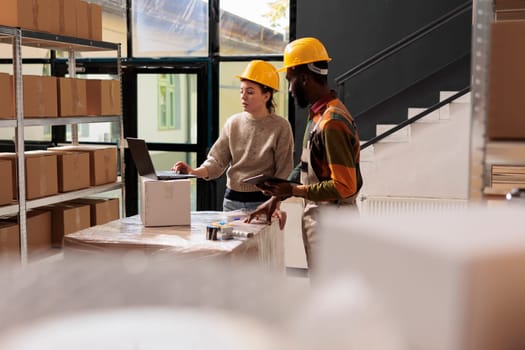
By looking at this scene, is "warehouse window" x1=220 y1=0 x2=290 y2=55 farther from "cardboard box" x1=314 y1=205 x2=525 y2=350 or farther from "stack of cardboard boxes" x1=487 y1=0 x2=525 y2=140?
"cardboard box" x1=314 y1=205 x2=525 y2=350

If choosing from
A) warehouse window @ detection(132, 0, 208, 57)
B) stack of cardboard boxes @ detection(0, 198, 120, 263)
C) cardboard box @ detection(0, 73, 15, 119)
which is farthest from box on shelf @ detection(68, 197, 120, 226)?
warehouse window @ detection(132, 0, 208, 57)

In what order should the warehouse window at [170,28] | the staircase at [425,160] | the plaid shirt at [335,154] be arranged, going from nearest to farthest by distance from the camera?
the plaid shirt at [335,154]
the staircase at [425,160]
the warehouse window at [170,28]

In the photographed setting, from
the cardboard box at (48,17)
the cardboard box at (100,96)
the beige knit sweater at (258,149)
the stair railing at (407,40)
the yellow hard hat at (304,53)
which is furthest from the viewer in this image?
the stair railing at (407,40)

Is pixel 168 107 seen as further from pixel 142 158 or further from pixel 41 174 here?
pixel 142 158

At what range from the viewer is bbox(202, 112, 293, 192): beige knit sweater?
3.70 meters

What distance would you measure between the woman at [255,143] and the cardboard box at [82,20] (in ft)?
5.24

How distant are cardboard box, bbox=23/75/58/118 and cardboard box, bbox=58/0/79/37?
42 centimetres

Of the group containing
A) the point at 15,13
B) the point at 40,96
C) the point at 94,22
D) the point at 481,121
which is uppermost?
the point at 94,22

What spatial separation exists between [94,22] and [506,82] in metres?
3.77

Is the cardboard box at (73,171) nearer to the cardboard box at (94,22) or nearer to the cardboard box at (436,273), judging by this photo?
the cardboard box at (94,22)

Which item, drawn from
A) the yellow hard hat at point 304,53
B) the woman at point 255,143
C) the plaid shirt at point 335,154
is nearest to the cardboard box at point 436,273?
the plaid shirt at point 335,154

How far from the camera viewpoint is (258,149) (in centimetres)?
371

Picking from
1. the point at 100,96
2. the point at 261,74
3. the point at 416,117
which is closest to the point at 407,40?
the point at 416,117

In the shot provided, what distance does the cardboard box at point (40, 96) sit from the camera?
13.1 ft
